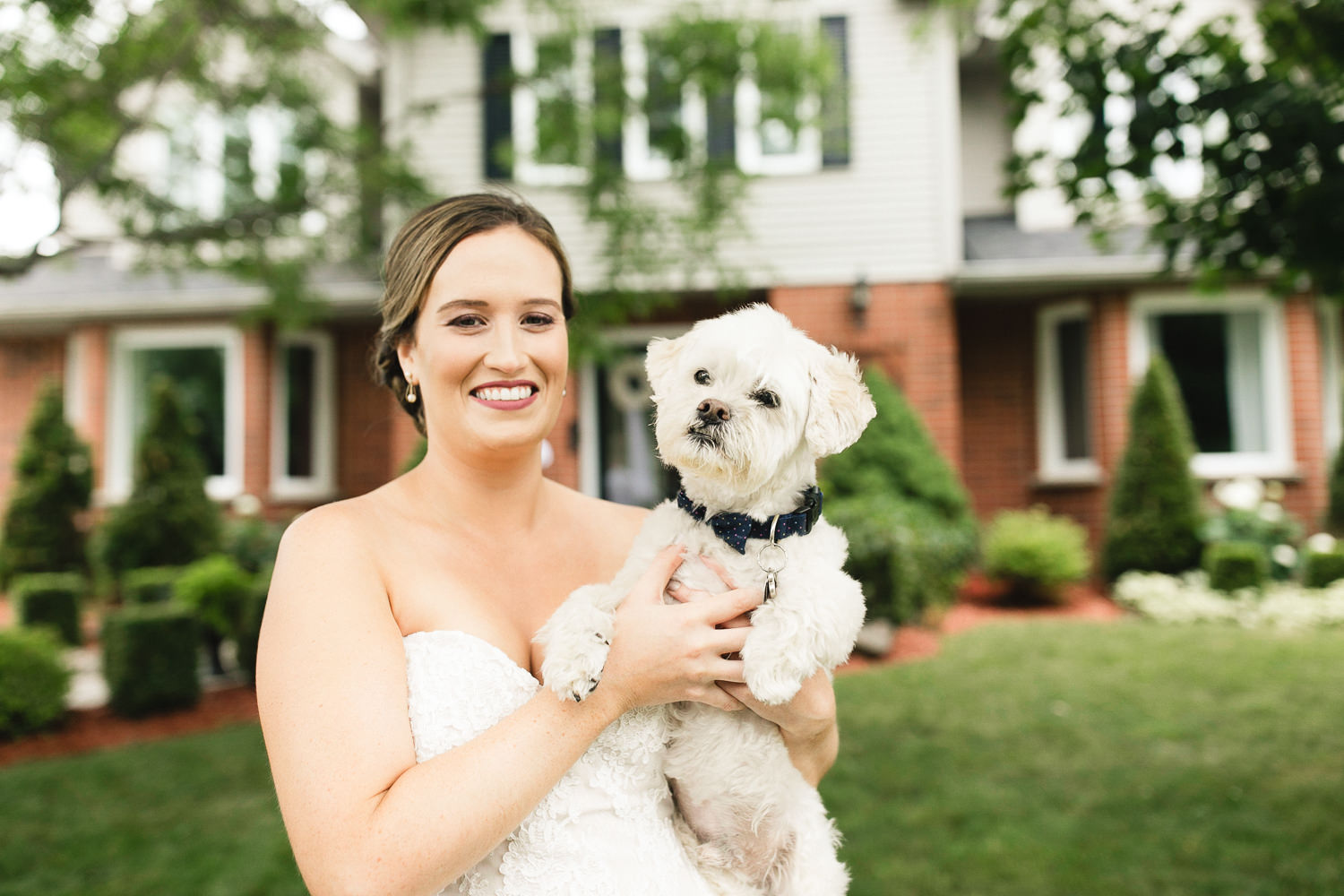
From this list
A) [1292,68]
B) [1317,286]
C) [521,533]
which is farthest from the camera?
[1317,286]

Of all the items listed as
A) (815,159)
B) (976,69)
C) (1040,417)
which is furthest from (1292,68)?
(976,69)

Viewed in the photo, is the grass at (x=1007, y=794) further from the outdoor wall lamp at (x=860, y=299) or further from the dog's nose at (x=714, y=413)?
the outdoor wall lamp at (x=860, y=299)

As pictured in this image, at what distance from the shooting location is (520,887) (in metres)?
1.79

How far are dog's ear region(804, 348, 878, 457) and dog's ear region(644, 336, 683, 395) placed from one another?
1.06 feet

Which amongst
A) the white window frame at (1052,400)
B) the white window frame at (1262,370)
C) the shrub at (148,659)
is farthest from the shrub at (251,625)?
the white window frame at (1262,370)

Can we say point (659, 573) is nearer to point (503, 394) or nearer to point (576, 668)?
point (576, 668)

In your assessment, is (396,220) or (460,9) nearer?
(460,9)

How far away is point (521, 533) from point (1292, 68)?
14.2 feet

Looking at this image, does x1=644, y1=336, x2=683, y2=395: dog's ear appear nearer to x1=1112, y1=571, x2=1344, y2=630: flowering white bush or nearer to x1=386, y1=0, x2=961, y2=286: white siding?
x1=1112, y1=571, x2=1344, y2=630: flowering white bush

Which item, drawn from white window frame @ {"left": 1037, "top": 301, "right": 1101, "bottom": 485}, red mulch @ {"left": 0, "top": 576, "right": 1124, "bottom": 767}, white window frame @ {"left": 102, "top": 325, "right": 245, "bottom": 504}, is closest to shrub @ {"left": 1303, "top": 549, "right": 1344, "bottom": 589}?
red mulch @ {"left": 0, "top": 576, "right": 1124, "bottom": 767}

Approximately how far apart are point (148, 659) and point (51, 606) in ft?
8.31

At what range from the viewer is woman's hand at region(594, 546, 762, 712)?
1710mm

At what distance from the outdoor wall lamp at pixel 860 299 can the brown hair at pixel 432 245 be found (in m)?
9.87

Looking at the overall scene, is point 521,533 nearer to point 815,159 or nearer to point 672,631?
point 672,631
